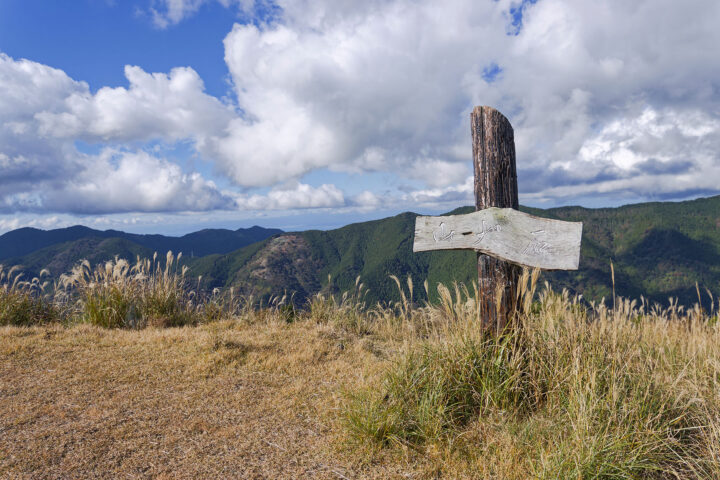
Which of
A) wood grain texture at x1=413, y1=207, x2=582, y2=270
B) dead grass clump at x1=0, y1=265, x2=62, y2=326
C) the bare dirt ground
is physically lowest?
the bare dirt ground

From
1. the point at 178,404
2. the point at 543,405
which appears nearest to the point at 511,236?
the point at 543,405

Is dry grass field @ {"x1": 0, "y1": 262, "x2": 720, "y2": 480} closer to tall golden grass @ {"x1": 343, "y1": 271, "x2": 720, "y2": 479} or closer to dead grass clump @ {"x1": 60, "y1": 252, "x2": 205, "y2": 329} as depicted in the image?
tall golden grass @ {"x1": 343, "y1": 271, "x2": 720, "y2": 479}

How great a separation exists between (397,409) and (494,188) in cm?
246

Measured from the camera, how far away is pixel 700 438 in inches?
127

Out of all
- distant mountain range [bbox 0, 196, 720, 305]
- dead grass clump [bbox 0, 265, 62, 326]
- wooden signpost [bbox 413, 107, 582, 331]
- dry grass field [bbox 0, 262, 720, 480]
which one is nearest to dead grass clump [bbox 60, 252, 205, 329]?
dead grass clump [bbox 0, 265, 62, 326]

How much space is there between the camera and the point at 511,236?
3.99 metres

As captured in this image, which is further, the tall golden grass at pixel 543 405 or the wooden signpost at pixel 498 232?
the wooden signpost at pixel 498 232

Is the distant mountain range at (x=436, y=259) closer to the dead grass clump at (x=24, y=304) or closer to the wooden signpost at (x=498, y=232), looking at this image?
the dead grass clump at (x=24, y=304)

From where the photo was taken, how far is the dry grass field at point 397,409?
3041 mm

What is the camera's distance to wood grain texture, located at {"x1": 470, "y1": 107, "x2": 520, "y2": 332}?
4164 millimetres

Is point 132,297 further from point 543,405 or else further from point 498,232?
point 543,405

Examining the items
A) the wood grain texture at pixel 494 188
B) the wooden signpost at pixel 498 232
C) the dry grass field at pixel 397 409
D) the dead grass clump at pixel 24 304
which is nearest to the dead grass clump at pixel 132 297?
the dead grass clump at pixel 24 304

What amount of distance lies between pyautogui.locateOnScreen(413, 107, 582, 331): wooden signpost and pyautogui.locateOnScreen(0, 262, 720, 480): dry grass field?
0.24m

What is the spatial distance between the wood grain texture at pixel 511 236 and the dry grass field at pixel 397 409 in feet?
1.15
